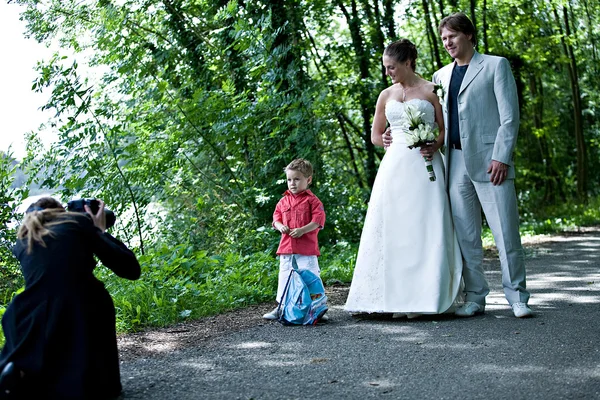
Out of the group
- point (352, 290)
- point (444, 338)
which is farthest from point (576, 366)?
point (352, 290)

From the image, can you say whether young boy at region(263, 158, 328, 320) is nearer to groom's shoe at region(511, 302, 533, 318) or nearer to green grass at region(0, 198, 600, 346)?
green grass at region(0, 198, 600, 346)

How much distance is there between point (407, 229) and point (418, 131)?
882 mm

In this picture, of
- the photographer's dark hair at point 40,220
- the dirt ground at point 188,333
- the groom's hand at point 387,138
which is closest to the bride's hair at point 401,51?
the groom's hand at point 387,138

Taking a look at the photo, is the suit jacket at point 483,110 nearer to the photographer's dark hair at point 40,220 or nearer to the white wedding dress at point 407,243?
the white wedding dress at point 407,243

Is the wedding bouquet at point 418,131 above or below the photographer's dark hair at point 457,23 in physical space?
below

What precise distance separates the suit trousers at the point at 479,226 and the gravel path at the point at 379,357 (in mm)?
272

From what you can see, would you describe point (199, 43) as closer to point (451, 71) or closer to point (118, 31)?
point (118, 31)

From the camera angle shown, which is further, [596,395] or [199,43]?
[199,43]

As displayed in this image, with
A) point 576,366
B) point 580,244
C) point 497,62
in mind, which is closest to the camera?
point 576,366

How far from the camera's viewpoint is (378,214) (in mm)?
7125

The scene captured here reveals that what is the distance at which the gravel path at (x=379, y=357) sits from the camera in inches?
172

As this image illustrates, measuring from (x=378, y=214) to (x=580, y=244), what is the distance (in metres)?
7.58

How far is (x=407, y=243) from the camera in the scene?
6.95 metres

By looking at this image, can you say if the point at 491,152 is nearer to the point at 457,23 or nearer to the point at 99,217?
the point at 457,23
